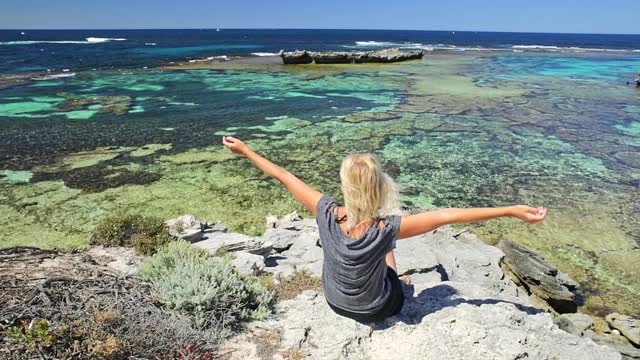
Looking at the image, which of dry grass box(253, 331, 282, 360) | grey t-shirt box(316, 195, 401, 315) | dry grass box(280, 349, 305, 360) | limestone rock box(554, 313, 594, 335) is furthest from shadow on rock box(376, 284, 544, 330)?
limestone rock box(554, 313, 594, 335)

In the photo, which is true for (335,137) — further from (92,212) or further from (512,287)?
(512,287)

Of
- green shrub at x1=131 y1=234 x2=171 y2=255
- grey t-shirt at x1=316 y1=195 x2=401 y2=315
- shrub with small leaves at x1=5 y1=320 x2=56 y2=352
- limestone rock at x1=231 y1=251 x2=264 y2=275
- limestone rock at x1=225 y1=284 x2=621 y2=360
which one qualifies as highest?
grey t-shirt at x1=316 y1=195 x2=401 y2=315

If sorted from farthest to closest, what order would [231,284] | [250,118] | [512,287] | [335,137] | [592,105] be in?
[592,105] → [250,118] → [335,137] → [512,287] → [231,284]

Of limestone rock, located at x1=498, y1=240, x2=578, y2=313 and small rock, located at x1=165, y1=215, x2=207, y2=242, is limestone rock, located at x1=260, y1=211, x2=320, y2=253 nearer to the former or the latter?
small rock, located at x1=165, y1=215, x2=207, y2=242

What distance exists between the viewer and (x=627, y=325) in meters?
6.88

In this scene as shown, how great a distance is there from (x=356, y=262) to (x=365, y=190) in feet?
2.43

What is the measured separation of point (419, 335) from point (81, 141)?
16.0m

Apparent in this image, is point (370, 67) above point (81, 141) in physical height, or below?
above

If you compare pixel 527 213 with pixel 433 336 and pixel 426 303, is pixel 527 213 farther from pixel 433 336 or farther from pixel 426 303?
pixel 426 303

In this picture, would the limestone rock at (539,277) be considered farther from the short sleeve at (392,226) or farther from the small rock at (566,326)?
the short sleeve at (392,226)

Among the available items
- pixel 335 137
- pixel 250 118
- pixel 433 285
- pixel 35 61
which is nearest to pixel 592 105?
pixel 335 137

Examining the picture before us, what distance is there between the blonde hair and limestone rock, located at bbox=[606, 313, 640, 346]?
5.45 meters

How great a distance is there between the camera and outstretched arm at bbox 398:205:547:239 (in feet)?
11.7

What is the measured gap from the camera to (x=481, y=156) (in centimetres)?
1537
